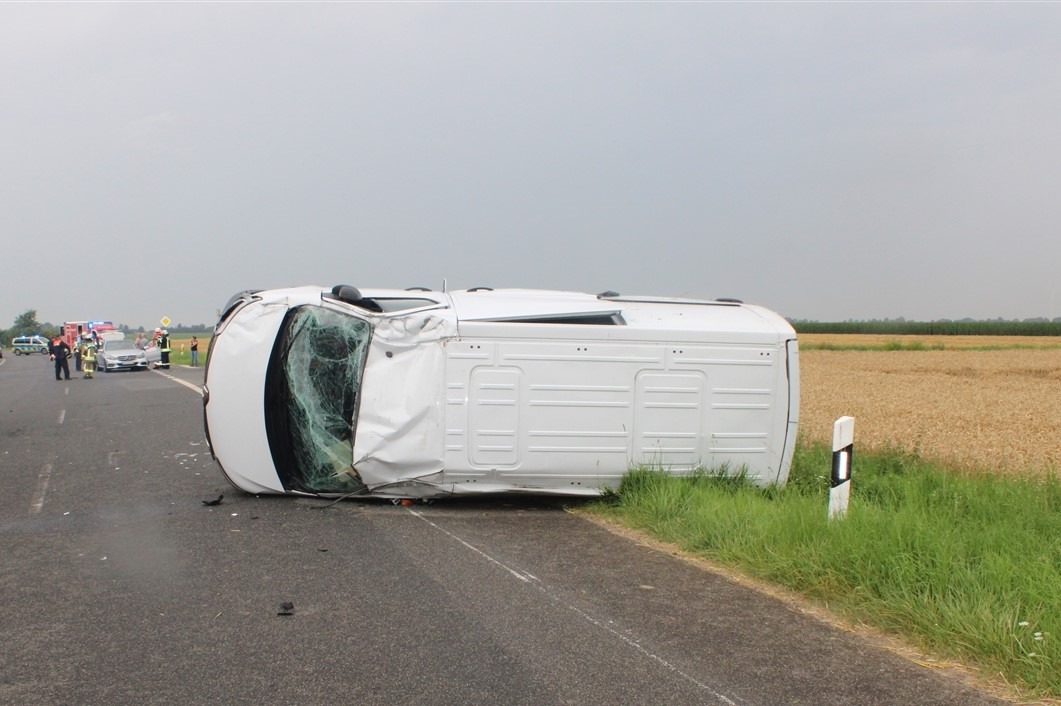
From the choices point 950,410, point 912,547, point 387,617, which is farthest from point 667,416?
point 950,410

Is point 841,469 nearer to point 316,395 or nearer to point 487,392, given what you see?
point 487,392

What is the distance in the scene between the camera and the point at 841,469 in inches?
274

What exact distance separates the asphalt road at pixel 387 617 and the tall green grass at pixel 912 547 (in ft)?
1.12

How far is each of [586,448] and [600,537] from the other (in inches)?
41.4

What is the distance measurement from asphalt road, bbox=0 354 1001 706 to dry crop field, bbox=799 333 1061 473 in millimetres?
6250

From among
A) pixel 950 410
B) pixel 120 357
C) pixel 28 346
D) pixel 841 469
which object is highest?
pixel 841 469

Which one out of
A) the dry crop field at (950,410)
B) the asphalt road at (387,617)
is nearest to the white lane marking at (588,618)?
the asphalt road at (387,617)

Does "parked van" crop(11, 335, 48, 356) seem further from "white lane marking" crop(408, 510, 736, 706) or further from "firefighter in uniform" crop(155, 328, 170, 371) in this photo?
"white lane marking" crop(408, 510, 736, 706)

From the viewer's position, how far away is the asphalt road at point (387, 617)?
4324 mm

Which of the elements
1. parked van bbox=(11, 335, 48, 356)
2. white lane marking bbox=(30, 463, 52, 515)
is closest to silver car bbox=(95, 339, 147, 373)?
white lane marking bbox=(30, 463, 52, 515)

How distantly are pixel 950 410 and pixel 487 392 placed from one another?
14.9 metres

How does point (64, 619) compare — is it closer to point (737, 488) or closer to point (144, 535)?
point (144, 535)

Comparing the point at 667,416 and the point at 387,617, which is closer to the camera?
the point at 387,617

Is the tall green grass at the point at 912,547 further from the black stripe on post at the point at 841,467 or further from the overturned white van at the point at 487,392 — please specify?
the overturned white van at the point at 487,392
